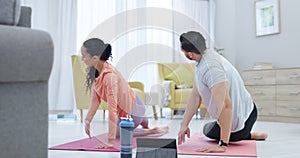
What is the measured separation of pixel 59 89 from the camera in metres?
4.39

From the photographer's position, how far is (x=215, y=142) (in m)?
2.15

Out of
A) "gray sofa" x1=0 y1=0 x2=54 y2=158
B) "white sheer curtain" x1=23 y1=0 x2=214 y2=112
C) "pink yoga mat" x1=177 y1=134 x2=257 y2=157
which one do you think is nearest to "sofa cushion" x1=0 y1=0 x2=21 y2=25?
"gray sofa" x1=0 y1=0 x2=54 y2=158

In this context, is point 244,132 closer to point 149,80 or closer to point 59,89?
point 149,80

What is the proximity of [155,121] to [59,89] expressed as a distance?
114 inches

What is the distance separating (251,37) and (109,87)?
3.88m

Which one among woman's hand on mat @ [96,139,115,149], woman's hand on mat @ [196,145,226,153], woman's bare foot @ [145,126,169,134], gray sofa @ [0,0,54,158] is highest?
gray sofa @ [0,0,54,158]

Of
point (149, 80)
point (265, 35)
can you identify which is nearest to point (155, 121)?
point (149, 80)

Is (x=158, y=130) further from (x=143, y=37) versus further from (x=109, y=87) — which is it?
(x=143, y=37)

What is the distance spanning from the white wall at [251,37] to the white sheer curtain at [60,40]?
85.8 inches

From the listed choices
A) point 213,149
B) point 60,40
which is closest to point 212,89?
A: point 213,149

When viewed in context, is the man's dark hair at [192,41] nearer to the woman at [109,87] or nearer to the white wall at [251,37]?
the woman at [109,87]

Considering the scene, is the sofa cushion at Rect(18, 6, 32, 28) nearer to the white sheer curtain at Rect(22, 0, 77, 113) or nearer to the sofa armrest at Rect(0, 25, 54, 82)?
the sofa armrest at Rect(0, 25, 54, 82)

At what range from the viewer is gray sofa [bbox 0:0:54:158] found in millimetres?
954

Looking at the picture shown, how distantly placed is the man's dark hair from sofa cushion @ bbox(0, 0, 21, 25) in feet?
2.15
